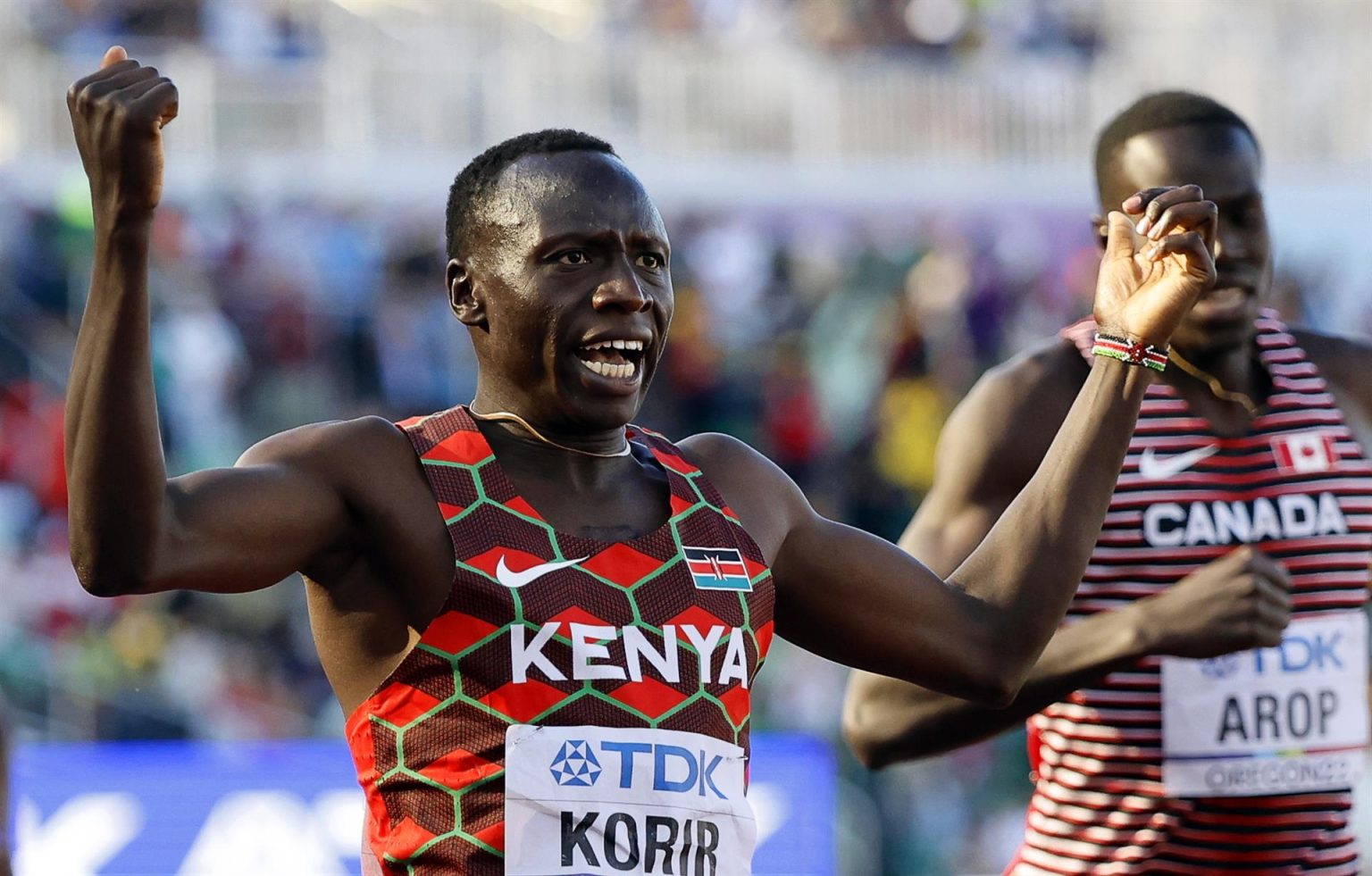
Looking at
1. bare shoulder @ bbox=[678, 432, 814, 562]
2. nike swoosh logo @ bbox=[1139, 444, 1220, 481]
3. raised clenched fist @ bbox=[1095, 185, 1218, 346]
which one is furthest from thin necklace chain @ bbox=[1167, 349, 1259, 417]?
bare shoulder @ bbox=[678, 432, 814, 562]

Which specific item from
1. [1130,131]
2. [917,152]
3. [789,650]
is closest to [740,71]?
[917,152]

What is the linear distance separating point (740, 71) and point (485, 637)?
1457 centimetres

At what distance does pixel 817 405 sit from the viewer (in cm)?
1352

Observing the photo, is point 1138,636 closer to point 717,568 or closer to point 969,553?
point 969,553

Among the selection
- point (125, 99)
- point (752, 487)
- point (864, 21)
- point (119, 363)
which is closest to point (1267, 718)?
point (752, 487)

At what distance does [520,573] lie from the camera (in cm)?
293

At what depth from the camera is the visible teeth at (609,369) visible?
3.09 m

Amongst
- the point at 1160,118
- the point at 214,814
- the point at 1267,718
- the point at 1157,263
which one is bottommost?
the point at 214,814

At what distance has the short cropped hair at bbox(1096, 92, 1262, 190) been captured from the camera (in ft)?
14.7

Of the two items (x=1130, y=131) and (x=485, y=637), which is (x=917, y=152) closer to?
(x=1130, y=131)

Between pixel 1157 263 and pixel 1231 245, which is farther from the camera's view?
pixel 1231 245

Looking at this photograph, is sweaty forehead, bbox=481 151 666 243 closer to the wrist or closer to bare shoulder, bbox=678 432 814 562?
bare shoulder, bbox=678 432 814 562

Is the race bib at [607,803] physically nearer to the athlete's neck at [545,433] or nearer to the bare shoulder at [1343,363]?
the athlete's neck at [545,433]

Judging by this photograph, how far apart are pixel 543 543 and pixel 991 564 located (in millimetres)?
841
